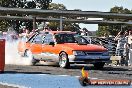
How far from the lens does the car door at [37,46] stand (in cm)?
1933

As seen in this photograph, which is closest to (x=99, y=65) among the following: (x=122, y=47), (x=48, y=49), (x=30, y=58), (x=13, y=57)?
(x=48, y=49)

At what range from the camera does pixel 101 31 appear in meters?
120

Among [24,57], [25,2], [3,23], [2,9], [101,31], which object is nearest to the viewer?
[24,57]

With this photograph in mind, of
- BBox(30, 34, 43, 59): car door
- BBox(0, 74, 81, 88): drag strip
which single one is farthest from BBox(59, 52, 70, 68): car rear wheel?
BBox(0, 74, 81, 88): drag strip

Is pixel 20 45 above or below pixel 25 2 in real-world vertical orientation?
below

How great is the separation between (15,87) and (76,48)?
701 centimetres

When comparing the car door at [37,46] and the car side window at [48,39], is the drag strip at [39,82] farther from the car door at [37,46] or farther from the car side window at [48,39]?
the car door at [37,46]

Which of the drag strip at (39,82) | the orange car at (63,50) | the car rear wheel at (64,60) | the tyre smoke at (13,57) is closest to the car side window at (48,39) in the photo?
the orange car at (63,50)

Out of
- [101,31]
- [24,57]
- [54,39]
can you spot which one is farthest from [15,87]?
[101,31]

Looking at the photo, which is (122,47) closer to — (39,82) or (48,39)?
(48,39)

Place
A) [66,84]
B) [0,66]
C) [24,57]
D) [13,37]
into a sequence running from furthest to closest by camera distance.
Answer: [13,37]
[24,57]
[0,66]
[66,84]

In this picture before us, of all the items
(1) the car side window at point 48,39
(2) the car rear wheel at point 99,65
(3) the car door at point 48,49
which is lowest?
(2) the car rear wheel at point 99,65

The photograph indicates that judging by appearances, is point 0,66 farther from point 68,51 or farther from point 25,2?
point 25,2

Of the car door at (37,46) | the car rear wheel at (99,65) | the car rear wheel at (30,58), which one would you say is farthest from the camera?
the car rear wheel at (30,58)
